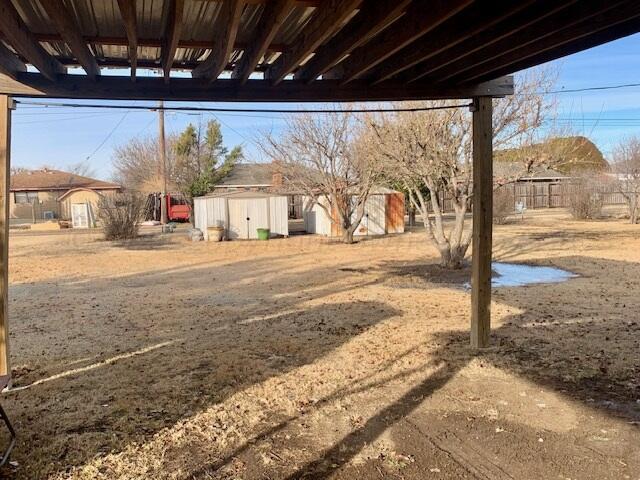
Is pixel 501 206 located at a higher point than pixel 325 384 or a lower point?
higher

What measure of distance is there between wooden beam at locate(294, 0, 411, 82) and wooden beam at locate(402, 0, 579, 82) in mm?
835

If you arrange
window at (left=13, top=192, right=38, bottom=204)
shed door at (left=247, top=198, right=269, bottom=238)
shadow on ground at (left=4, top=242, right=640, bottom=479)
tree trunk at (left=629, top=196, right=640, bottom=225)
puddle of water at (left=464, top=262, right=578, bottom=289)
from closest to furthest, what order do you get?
shadow on ground at (left=4, top=242, right=640, bottom=479), puddle of water at (left=464, top=262, right=578, bottom=289), shed door at (left=247, top=198, right=269, bottom=238), tree trunk at (left=629, top=196, right=640, bottom=225), window at (left=13, top=192, right=38, bottom=204)

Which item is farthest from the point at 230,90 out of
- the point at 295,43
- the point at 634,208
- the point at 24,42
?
the point at 634,208

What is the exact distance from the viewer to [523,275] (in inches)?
412

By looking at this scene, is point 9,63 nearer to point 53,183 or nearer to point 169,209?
point 169,209

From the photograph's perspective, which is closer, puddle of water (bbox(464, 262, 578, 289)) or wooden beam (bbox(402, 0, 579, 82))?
wooden beam (bbox(402, 0, 579, 82))

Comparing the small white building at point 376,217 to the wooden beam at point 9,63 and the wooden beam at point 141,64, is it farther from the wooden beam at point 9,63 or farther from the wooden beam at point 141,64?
the wooden beam at point 9,63

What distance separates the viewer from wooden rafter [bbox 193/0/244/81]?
2.96m

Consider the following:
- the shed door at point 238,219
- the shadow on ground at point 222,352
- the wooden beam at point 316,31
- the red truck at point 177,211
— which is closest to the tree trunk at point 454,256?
the shadow on ground at point 222,352

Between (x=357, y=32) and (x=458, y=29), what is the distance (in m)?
0.68

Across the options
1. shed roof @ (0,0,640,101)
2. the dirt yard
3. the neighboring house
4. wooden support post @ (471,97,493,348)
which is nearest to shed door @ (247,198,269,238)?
the dirt yard

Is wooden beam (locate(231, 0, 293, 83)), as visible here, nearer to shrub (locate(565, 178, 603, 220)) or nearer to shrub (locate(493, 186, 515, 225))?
shrub (locate(493, 186, 515, 225))

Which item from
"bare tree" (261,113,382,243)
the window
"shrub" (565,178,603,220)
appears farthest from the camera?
the window

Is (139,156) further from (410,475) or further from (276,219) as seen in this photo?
(410,475)
